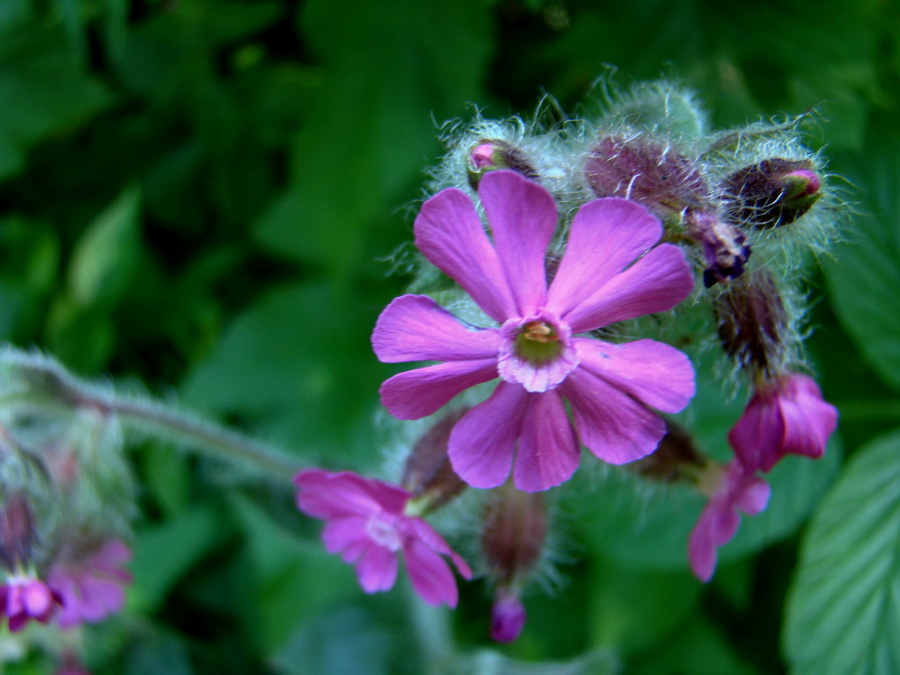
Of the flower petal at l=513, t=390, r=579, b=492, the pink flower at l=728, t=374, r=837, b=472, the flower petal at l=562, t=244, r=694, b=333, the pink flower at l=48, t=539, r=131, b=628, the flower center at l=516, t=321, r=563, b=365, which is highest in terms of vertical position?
the flower petal at l=562, t=244, r=694, b=333

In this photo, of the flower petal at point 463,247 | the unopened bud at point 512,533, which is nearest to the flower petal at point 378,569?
the unopened bud at point 512,533

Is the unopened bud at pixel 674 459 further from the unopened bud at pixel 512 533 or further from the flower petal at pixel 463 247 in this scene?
the flower petal at pixel 463 247

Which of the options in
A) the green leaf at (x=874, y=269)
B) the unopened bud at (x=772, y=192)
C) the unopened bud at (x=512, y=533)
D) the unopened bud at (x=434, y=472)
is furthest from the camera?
the green leaf at (x=874, y=269)

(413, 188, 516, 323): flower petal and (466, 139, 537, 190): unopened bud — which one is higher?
(466, 139, 537, 190): unopened bud

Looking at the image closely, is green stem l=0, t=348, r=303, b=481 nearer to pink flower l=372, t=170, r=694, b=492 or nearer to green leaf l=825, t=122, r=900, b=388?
pink flower l=372, t=170, r=694, b=492

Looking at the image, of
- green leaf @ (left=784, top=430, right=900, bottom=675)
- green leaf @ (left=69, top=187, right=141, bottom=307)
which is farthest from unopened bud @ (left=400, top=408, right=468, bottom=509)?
green leaf @ (left=69, top=187, right=141, bottom=307)

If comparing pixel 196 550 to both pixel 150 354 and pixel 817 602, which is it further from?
pixel 817 602
